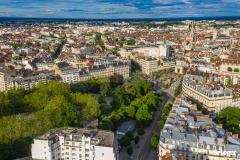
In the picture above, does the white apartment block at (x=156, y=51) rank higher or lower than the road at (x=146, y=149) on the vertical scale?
higher

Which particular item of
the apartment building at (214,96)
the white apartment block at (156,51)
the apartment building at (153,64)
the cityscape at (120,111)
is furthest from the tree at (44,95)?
the white apartment block at (156,51)

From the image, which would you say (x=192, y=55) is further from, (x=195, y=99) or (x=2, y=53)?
(x=2, y=53)

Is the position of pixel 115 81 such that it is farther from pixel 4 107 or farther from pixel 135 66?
pixel 4 107

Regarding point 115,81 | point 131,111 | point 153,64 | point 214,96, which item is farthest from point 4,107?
point 153,64

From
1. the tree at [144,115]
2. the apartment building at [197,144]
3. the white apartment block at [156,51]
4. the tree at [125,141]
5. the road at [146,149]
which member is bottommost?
the road at [146,149]

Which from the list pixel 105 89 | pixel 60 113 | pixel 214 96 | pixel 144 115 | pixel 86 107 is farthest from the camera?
pixel 105 89

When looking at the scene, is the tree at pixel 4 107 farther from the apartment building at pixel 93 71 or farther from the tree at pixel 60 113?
the apartment building at pixel 93 71
